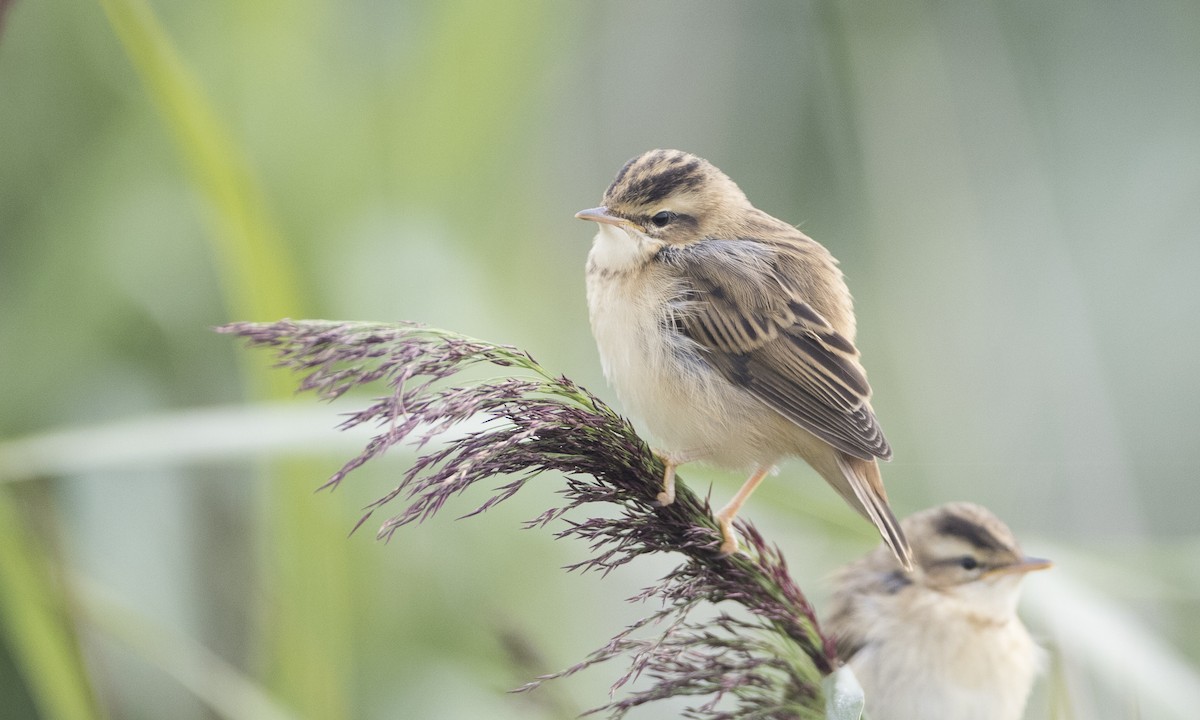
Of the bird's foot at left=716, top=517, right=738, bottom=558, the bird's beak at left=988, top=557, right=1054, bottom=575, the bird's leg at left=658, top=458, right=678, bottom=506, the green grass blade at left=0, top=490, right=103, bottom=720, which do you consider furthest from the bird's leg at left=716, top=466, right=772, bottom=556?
the green grass blade at left=0, top=490, right=103, bottom=720

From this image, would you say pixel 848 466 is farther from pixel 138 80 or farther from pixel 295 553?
pixel 138 80

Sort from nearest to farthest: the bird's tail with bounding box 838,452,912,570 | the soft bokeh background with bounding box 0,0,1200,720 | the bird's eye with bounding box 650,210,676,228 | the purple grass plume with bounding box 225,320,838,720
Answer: the purple grass plume with bounding box 225,320,838,720 → the bird's tail with bounding box 838,452,912,570 → the soft bokeh background with bounding box 0,0,1200,720 → the bird's eye with bounding box 650,210,676,228

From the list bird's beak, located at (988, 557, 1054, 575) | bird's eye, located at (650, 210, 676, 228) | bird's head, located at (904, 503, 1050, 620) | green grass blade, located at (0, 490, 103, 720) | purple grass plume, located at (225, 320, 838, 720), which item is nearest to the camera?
purple grass plume, located at (225, 320, 838, 720)

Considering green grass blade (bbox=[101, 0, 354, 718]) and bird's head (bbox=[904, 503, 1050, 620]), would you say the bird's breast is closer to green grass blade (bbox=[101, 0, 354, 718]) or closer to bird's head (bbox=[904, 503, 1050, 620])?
green grass blade (bbox=[101, 0, 354, 718])

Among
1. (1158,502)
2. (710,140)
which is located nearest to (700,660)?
(710,140)

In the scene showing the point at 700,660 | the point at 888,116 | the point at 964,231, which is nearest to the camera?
the point at 700,660

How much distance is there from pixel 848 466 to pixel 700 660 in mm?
624

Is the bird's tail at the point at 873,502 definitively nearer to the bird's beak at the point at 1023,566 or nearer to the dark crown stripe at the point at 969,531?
the bird's beak at the point at 1023,566

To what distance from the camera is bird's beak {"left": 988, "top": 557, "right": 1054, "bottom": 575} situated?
107 inches

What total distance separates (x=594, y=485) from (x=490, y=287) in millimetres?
1915

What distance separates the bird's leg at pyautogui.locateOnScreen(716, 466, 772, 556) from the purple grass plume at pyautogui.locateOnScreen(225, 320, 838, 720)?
19mm

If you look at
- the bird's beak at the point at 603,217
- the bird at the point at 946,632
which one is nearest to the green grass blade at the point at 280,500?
the bird's beak at the point at 603,217

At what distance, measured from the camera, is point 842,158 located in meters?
4.66

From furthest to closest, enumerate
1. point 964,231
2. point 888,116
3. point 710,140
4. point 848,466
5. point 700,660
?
point 710,140, point 964,231, point 888,116, point 848,466, point 700,660
